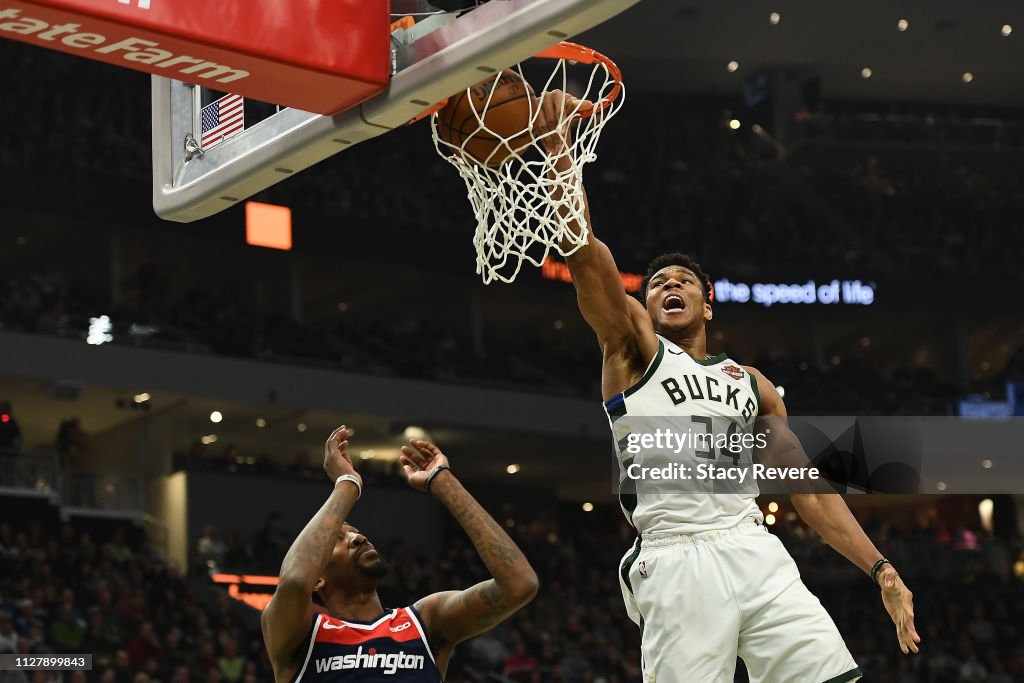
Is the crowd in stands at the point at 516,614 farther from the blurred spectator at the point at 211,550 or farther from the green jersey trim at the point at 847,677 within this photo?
the green jersey trim at the point at 847,677

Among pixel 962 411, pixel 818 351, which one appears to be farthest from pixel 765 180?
pixel 962 411

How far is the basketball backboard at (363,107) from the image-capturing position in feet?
12.2

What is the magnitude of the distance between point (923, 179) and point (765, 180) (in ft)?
11.5

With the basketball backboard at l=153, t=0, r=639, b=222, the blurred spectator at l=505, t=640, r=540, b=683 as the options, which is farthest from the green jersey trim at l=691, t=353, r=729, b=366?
the blurred spectator at l=505, t=640, r=540, b=683

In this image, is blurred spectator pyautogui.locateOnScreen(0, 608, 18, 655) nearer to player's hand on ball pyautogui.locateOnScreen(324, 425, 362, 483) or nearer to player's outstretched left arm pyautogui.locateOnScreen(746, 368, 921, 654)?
player's hand on ball pyautogui.locateOnScreen(324, 425, 362, 483)

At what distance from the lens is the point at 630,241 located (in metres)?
26.3

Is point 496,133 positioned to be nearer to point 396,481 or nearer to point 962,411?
point 396,481

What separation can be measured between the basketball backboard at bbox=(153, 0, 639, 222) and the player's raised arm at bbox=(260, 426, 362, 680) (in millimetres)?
860

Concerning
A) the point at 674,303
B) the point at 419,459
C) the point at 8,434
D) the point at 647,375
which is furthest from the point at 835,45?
the point at 419,459

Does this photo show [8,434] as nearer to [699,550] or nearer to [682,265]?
[682,265]

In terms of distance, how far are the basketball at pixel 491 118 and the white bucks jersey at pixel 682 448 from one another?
0.86 m

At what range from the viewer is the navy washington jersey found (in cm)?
442

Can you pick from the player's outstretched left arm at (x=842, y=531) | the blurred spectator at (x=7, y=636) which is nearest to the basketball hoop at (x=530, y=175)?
the player's outstretched left arm at (x=842, y=531)

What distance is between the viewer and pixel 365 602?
464 centimetres
